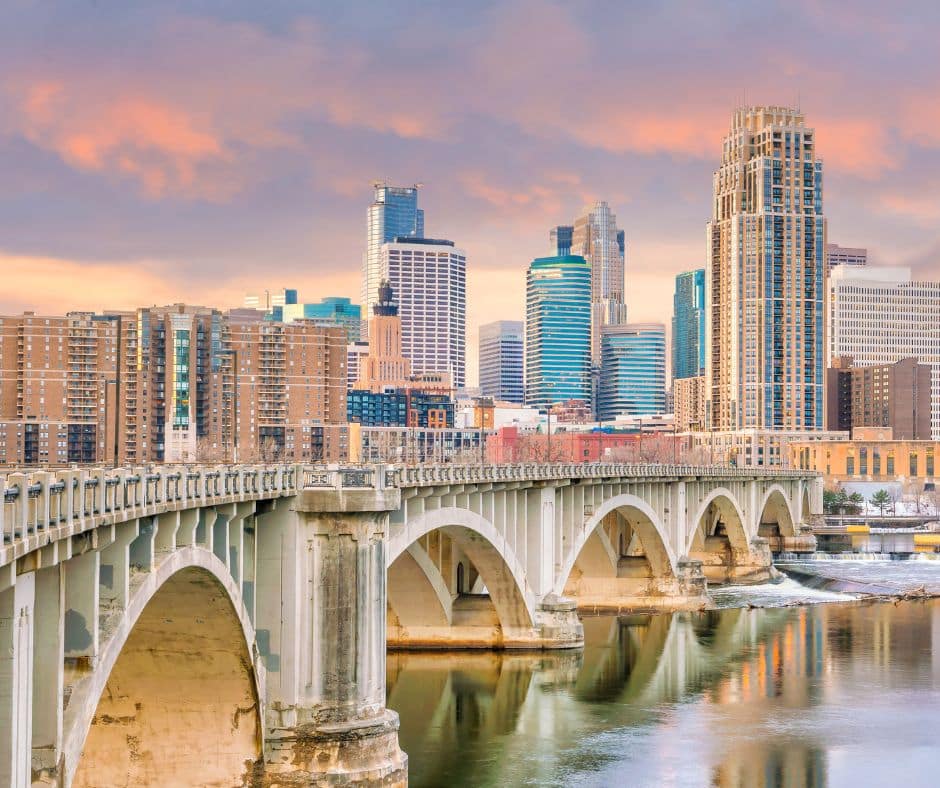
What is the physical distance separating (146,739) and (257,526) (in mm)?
6660

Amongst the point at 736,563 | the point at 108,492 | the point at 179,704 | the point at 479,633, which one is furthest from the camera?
the point at 736,563

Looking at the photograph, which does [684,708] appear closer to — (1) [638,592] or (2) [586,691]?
(2) [586,691]

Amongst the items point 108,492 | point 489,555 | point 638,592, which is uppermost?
point 108,492

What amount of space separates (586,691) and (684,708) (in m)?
5.05

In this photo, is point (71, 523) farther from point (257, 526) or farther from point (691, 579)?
point (691, 579)

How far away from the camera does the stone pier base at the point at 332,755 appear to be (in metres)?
42.8

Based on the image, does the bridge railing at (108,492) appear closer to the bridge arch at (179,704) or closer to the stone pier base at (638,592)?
the bridge arch at (179,704)

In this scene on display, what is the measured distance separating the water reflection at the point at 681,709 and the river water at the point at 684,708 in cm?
10

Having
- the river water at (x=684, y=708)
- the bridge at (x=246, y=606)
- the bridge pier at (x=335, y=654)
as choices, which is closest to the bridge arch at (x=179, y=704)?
the bridge at (x=246, y=606)

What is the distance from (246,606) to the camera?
139 feet

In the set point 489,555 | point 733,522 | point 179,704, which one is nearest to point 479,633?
point 489,555

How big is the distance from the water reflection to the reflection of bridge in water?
4.2 inches

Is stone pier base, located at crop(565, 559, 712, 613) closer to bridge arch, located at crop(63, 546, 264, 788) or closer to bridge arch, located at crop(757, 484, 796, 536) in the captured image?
bridge arch, located at crop(63, 546, 264, 788)

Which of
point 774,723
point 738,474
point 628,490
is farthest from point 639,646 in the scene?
point 738,474
